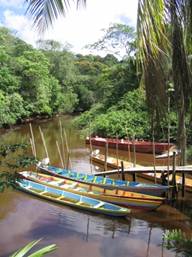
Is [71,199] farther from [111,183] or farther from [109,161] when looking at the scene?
[109,161]

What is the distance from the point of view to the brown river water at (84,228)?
9602 millimetres

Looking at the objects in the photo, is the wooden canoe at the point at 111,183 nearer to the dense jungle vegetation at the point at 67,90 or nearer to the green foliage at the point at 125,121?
the dense jungle vegetation at the point at 67,90

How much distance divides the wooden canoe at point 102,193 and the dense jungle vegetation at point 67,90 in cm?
756

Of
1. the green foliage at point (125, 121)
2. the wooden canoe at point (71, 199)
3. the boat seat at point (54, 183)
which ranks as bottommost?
the wooden canoe at point (71, 199)

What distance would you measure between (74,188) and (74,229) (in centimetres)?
265

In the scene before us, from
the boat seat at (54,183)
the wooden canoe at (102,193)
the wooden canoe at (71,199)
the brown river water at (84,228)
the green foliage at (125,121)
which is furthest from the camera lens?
the green foliage at (125,121)

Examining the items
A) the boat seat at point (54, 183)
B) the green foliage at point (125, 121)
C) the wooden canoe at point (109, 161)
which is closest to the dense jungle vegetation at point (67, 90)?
the green foliage at point (125, 121)

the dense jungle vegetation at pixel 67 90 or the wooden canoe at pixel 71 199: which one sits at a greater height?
the dense jungle vegetation at pixel 67 90

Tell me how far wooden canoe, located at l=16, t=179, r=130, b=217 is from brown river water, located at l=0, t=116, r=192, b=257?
0.22m

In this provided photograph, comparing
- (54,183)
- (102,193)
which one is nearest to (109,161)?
(54,183)

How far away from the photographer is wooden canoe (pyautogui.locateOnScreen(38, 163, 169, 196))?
40.4 feet

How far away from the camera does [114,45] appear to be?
1248 inches

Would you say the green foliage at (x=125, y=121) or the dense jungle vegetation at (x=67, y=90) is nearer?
the green foliage at (x=125, y=121)

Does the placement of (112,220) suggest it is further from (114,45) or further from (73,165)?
(114,45)
